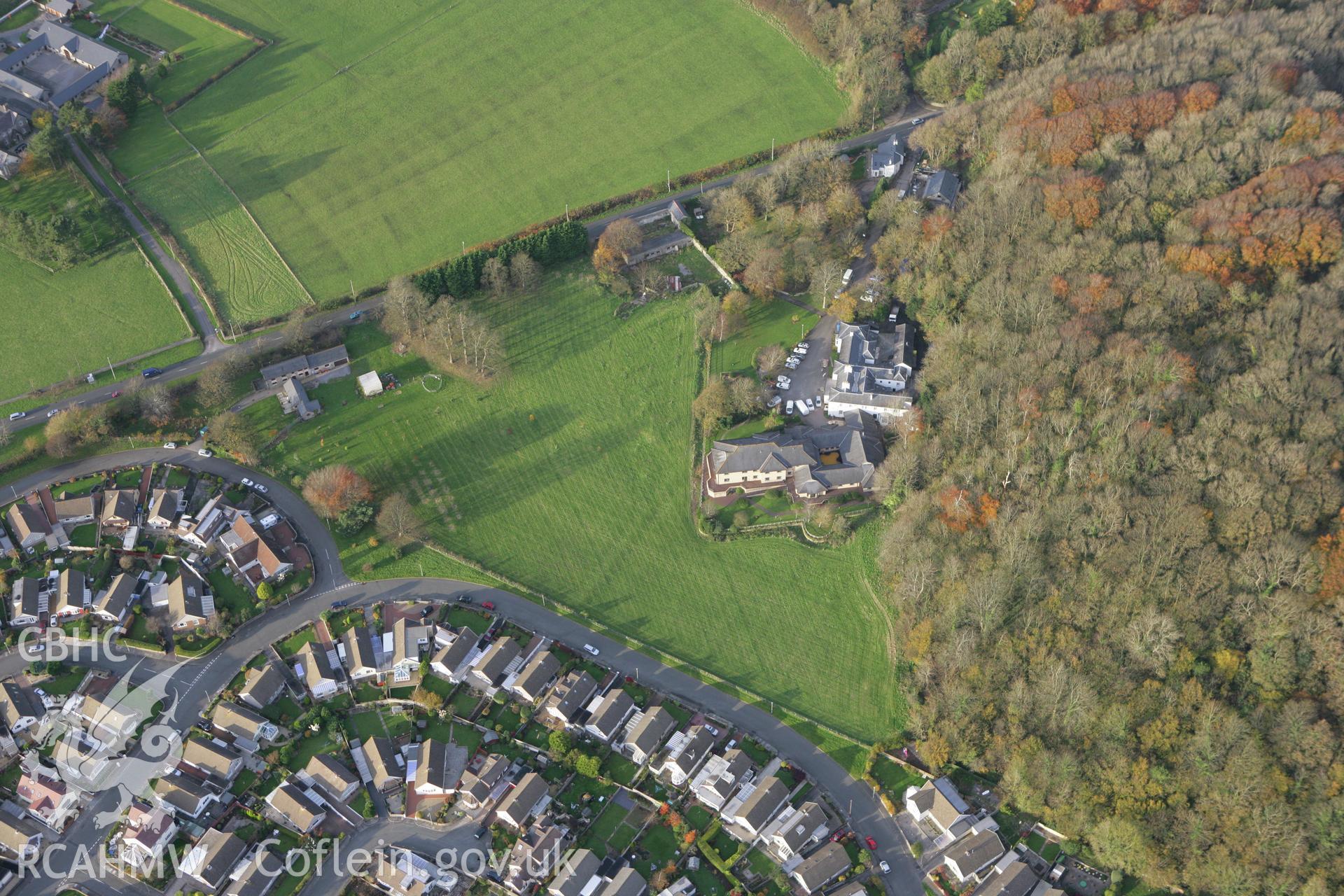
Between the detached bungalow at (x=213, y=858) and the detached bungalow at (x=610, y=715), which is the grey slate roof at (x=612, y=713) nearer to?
the detached bungalow at (x=610, y=715)

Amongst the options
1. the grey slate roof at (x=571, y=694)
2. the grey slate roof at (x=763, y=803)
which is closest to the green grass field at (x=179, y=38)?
the grey slate roof at (x=571, y=694)

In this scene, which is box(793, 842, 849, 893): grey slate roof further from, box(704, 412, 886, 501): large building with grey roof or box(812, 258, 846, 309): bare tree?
box(812, 258, 846, 309): bare tree

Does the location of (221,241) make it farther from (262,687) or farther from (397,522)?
(262,687)

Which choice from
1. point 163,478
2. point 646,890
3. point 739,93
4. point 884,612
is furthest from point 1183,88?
point 163,478

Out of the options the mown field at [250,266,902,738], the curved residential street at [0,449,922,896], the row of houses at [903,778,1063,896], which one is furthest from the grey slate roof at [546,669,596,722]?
the row of houses at [903,778,1063,896]

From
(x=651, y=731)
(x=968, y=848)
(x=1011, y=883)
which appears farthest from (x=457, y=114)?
(x=1011, y=883)

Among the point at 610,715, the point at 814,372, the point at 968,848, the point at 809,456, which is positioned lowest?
the point at 968,848

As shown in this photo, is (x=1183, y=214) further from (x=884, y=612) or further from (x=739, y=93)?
(x=739, y=93)
